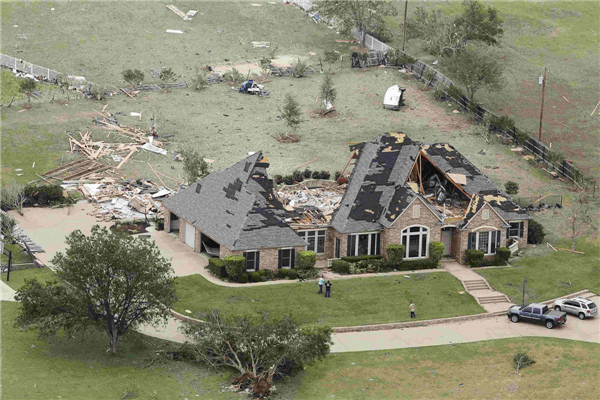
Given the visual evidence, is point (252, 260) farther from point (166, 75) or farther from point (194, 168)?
point (166, 75)

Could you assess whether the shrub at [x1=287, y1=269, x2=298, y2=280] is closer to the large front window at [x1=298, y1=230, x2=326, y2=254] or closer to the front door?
the large front window at [x1=298, y1=230, x2=326, y2=254]

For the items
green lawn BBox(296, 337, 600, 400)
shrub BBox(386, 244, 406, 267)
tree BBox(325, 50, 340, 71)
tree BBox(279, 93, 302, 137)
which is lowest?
green lawn BBox(296, 337, 600, 400)

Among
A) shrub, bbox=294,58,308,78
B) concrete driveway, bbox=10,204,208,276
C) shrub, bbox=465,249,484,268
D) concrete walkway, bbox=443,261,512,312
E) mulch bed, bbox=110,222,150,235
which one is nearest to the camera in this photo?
concrete walkway, bbox=443,261,512,312

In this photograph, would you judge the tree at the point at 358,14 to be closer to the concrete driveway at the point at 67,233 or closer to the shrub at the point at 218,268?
the concrete driveway at the point at 67,233

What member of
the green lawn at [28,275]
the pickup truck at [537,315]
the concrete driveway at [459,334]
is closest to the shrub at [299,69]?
the green lawn at [28,275]

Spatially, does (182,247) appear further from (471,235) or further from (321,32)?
(321,32)

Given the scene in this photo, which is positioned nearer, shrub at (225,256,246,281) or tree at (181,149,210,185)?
shrub at (225,256,246,281)

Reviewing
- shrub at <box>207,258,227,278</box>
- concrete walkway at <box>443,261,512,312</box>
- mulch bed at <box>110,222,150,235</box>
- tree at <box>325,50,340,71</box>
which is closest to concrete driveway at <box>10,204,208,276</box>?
mulch bed at <box>110,222,150,235</box>

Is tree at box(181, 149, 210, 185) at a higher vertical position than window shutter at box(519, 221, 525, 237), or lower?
higher
